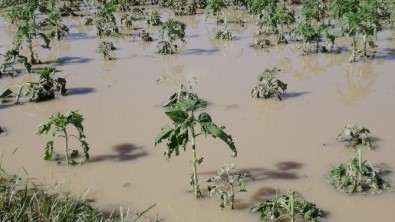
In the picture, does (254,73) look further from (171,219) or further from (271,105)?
(171,219)

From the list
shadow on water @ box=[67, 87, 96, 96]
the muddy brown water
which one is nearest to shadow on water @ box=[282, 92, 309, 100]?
the muddy brown water

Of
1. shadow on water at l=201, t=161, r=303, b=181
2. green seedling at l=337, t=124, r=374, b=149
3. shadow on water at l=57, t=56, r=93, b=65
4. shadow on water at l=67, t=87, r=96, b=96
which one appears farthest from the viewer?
shadow on water at l=57, t=56, r=93, b=65

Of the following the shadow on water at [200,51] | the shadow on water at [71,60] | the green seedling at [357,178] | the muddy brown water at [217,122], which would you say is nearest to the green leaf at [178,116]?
the muddy brown water at [217,122]

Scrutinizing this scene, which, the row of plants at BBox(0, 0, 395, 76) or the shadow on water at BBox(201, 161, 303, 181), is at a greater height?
the row of plants at BBox(0, 0, 395, 76)

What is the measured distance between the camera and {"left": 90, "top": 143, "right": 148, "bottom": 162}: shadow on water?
737 cm

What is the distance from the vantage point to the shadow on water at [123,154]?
7367 mm

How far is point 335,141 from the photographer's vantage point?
7.83m

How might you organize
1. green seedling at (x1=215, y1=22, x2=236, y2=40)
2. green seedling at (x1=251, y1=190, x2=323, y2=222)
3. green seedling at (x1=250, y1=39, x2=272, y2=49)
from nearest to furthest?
1. green seedling at (x1=251, y1=190, x2=323, y2=222)
2. green seedling at (x1=250, y1=39, x2=272, y2=49)
3. green seedling at (x1=215, y1=22, x2=236, y2=40)

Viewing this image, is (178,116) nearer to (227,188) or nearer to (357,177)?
(227,188)

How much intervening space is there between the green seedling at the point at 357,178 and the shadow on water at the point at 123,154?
2995mm

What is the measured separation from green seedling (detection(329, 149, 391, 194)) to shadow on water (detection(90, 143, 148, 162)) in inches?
118

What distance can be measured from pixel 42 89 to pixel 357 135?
21.0ft

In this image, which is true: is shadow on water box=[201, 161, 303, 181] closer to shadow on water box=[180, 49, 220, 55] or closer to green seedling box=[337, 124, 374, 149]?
green seedling box=[337, 124, 374, 149]

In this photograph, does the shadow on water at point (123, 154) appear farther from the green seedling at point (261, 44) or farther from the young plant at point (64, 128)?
the green seedling at point (261, 44)
